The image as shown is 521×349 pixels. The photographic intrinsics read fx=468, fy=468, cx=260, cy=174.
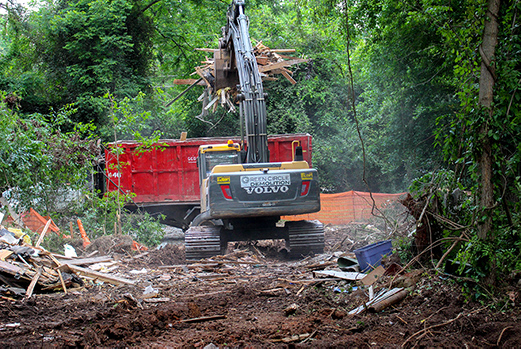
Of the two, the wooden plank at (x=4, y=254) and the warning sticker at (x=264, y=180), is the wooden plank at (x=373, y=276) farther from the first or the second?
the wooden plank at (x=4, y=254)

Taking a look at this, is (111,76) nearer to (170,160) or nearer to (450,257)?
(170,160)

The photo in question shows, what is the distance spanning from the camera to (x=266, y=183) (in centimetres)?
890

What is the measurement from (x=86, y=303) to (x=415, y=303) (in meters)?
4.00

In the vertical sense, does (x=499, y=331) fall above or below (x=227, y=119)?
below

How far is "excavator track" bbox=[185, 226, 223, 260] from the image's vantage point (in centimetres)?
938

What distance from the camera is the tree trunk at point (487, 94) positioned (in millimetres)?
4695

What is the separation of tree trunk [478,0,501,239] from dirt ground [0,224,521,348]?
2.99 feet

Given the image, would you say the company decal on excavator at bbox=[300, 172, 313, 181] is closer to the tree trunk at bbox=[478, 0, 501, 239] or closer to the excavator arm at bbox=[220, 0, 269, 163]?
the excavator arm at bbox=[220, 0, 269, 163]

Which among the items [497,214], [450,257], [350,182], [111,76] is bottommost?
[350,182]

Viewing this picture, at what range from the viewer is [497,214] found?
4.59 meters

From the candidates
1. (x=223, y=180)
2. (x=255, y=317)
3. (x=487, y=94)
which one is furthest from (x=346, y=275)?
(x=223, y=180)

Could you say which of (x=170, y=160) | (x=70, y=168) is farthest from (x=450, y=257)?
(x=170, y=160)

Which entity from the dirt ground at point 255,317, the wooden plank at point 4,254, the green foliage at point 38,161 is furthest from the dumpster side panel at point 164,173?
the wooden plank at point 4,254

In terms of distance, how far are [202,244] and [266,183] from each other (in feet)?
6.12
